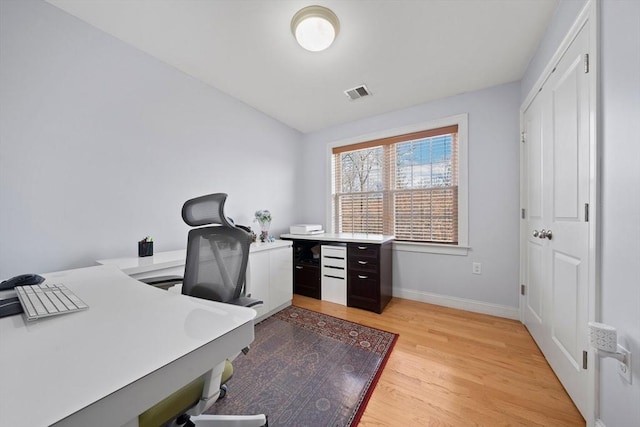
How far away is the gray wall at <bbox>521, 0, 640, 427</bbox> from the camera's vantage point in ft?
2.96

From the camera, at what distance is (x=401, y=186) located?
306 centimetres

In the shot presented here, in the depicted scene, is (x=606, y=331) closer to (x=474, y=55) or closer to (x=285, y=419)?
(x=285, y=419)

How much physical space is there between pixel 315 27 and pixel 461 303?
3.08 metres

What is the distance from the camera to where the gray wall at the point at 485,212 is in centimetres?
236

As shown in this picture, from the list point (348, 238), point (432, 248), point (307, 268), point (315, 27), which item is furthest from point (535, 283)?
point (315, 27)

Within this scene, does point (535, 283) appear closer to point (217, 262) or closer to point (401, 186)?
point (401, 186)

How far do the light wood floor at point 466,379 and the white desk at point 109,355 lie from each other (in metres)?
1.16

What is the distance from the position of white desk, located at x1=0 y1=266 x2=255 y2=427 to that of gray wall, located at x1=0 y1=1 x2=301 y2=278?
117cm

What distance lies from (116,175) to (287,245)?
171 centimetres

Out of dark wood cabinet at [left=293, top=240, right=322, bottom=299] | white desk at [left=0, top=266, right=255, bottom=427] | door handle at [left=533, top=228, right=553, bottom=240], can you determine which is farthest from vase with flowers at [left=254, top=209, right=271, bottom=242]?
door handle at [left=533, top=228, right=553, bottom=240]

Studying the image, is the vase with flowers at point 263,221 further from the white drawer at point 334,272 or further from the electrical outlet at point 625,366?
the electrical outlet at point 625,366

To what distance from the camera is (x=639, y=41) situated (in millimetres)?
878

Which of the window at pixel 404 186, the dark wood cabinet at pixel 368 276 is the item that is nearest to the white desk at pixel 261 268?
the dark wood cabinet at pixel 368 276

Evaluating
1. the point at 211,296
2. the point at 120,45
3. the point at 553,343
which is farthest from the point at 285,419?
the point at 120,45
